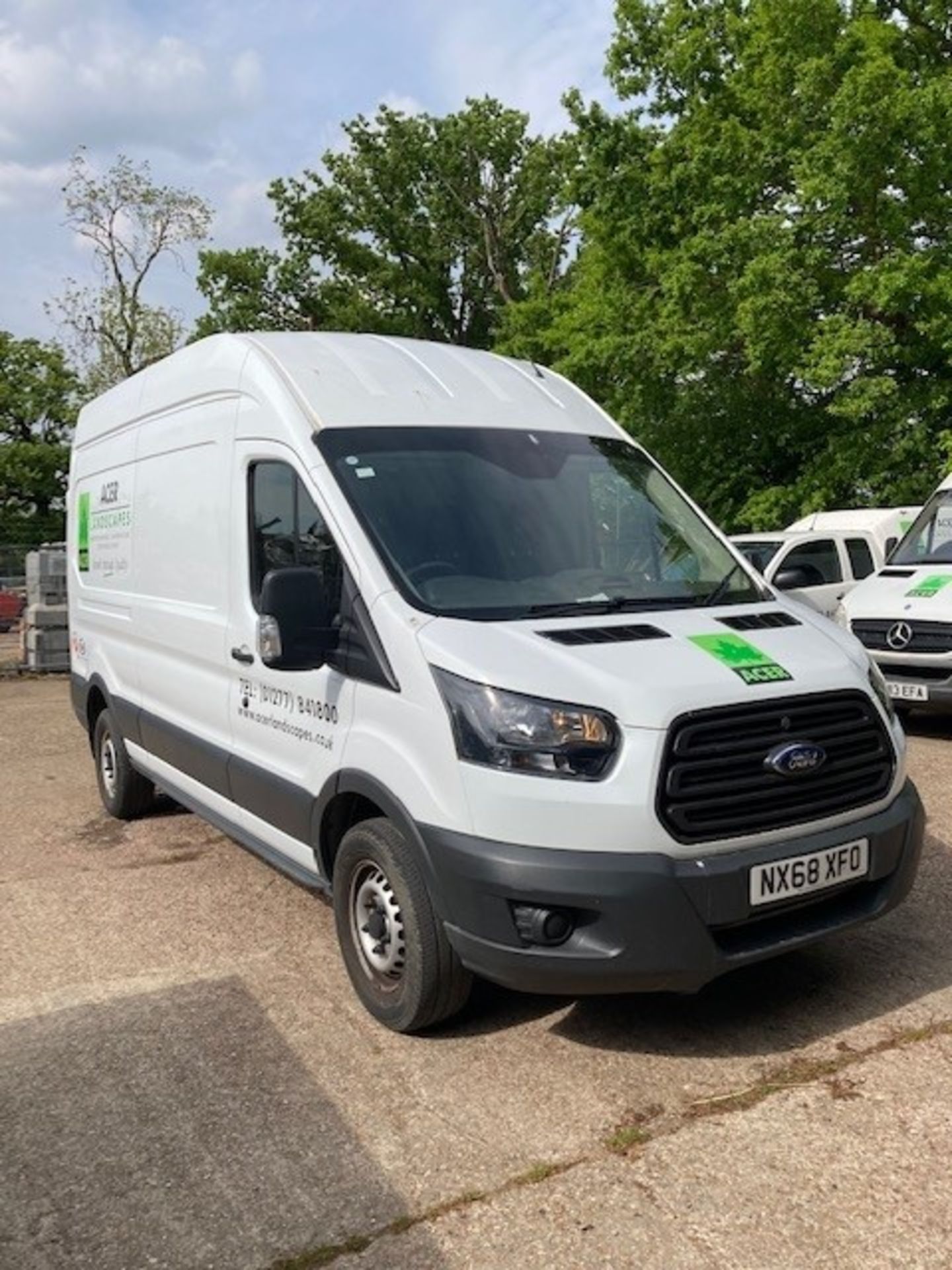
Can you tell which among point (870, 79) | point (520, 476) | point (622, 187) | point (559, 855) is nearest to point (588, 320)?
point (622, 187)

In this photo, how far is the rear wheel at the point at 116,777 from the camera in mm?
6641

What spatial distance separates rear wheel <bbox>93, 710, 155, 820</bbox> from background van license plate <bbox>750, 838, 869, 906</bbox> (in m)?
4.25

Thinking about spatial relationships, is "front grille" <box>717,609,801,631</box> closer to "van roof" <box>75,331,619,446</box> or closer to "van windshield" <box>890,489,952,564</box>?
"van roof" <box>75,331,619,446</box>

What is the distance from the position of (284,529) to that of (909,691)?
5.77m

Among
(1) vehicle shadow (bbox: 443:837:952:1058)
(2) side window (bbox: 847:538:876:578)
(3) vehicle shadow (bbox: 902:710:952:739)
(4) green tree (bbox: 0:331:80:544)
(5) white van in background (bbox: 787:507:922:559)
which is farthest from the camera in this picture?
(4) green tree (bbox: 0:331:80:544)

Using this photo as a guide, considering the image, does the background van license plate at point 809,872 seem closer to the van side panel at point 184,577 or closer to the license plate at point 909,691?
the van side panel at point 184,577

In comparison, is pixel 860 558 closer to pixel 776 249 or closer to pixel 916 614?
pixel 916 614

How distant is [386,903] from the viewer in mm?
3688

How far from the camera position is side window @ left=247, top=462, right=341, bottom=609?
397 cm

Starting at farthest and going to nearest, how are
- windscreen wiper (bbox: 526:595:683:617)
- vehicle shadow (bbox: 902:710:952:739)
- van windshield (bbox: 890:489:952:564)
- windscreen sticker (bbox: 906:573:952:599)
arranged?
van windshield (bbox: 890:489:952:564) < vehicle shadow (bbox: 902:710:952:739) < windscreen sticker (bbox: 906:573:952:599) < windscreen wiper (bbox: 526:595:683:617)

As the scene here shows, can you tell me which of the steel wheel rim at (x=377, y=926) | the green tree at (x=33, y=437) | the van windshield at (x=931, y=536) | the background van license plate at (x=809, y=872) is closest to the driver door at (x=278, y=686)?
the steel wheel rim at (x=377, y=926)

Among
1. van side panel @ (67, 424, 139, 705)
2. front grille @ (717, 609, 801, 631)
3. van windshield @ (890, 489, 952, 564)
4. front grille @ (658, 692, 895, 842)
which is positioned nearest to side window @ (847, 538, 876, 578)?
van windshield @ (890, 489, 952, 564)

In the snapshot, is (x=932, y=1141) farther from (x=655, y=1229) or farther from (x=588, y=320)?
(x=588, y=320)

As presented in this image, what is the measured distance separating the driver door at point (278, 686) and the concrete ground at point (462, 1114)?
67 cm
